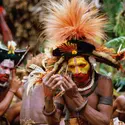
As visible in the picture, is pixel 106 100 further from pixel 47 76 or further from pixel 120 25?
pixel 120 25

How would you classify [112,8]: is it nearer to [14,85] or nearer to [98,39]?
[14,85]

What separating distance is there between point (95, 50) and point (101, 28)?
0.23m

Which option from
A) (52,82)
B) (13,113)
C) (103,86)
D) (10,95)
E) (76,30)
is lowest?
(13,113)

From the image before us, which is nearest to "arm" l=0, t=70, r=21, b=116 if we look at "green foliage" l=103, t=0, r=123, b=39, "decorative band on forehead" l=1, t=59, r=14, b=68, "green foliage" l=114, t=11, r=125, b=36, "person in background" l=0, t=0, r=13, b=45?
"decorative band on forehead" l=1, t=59, r=14, b=68

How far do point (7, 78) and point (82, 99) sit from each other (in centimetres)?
243

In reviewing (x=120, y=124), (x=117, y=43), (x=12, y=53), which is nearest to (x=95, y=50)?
(x=120, y=124)

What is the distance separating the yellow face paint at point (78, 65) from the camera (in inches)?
202

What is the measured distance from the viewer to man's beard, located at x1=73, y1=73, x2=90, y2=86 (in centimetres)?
512

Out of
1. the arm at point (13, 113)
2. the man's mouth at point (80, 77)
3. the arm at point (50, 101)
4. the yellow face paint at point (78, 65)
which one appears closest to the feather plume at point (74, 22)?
the yellow face paint at point (78, 65)

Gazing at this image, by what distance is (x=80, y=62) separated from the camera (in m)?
5.15

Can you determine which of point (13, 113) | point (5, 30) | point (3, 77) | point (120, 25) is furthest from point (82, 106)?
point (5, 30)

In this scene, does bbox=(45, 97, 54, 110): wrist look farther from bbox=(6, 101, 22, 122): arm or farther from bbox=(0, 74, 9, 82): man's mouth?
bbox=(6, 101, 22, 122): arm

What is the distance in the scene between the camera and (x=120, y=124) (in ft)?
21.9

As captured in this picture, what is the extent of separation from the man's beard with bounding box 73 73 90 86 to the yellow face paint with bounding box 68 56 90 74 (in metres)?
0.03
